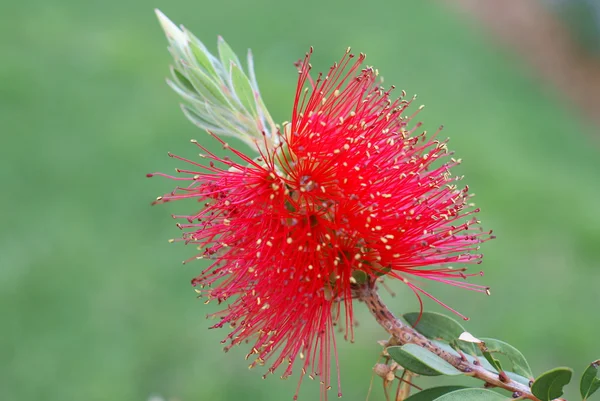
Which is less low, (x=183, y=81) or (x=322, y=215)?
(x=183, y=81)

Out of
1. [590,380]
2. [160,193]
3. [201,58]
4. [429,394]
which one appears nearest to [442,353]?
[429,394]

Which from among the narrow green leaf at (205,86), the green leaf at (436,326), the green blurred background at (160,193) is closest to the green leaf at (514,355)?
the green leaf at (436,326)

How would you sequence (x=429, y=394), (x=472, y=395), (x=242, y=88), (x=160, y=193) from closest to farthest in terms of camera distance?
1. (x=472, y=395)
2. (x=429, y=394)
3. (x=242, y=88)
4. (x=160, y=193)

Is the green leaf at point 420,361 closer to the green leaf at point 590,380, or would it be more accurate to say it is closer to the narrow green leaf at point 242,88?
the green leaf at point 590,380

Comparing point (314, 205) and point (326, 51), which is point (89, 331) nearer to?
point (314, 205)

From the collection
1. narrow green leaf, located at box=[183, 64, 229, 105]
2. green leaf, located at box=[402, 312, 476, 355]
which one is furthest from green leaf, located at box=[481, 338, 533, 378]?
narrow green leaf, located at box=[183, 64, 229, 105]

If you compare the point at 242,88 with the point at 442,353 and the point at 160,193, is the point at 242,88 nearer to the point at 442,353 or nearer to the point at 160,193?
the point at 442,353

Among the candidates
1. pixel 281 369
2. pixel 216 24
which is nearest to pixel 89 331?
pixel 281 369
